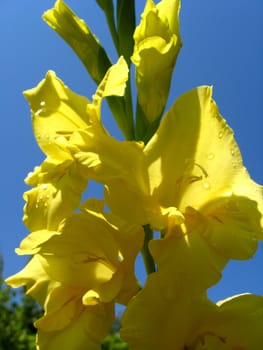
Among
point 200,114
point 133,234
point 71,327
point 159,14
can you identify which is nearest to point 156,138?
point 200,114

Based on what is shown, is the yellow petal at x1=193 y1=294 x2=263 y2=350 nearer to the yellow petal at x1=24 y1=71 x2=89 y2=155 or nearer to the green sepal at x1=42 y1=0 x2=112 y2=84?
the yellow petal at x1=24 y1=71 x2=89 y2=155

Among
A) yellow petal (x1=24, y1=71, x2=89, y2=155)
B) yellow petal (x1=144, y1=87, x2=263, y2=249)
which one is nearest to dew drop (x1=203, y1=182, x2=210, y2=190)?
yellow petal (x1=144, y1=87, x2=263, y2=249)

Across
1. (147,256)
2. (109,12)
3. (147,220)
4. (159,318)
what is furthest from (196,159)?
(109,12)

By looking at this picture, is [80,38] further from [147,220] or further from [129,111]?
[147,220]

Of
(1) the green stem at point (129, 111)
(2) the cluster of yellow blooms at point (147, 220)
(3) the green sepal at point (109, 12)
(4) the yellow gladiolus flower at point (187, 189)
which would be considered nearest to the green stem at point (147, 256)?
(2) the cluster of yellow blooms at point (147, 220)

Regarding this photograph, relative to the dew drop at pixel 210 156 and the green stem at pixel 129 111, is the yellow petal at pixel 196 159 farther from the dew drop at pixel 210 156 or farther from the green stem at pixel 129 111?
the green stem at pixel 129 111

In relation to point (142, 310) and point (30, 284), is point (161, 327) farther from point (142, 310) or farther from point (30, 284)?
point (30, 284)
